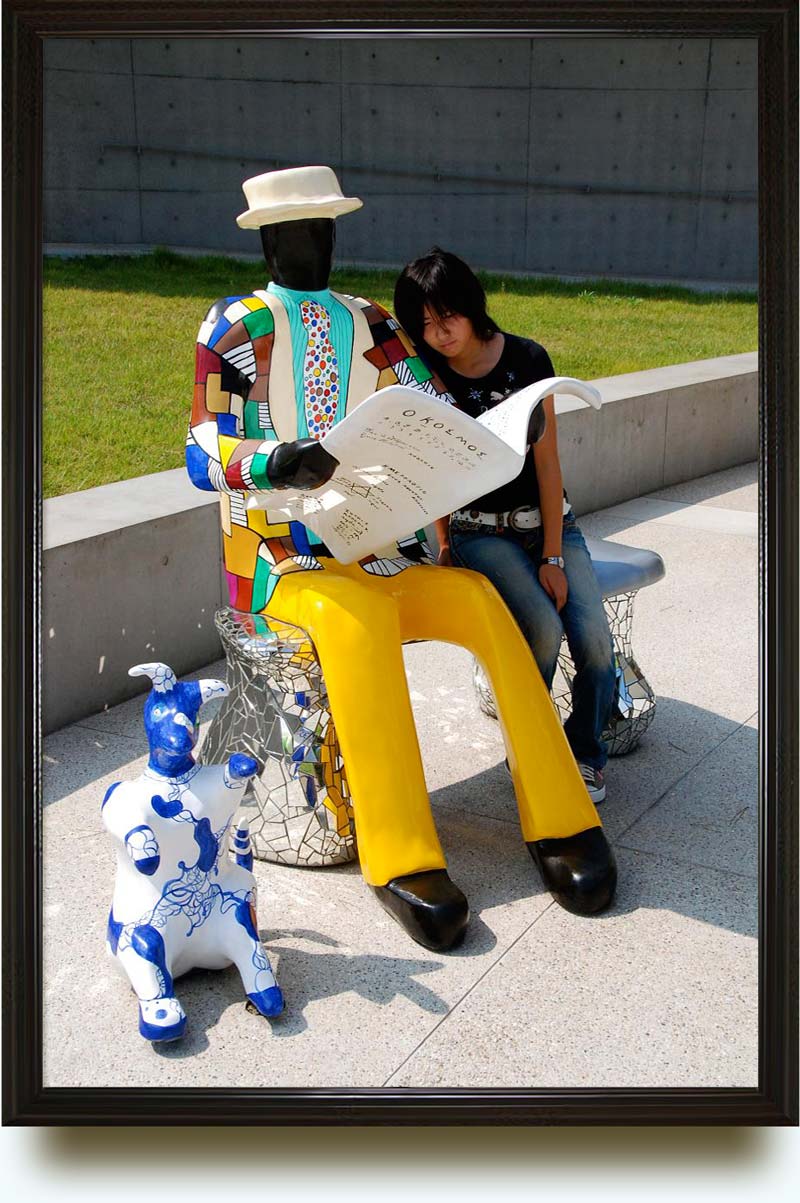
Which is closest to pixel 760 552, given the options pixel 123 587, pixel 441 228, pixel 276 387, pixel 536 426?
pixel 536 426

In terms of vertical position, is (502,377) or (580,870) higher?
(502,377)

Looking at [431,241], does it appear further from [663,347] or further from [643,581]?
[643,581]

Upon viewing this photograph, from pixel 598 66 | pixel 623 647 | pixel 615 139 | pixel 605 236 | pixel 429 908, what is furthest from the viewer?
pixel 615 139

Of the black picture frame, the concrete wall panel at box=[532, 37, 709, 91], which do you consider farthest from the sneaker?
the concrete wall panel at box=[532, 37, 709, 91]

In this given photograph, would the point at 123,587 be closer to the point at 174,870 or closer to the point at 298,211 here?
the point at 298,211

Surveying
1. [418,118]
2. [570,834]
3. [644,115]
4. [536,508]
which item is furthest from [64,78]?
[570,834]

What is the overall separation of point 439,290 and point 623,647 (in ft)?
4.55

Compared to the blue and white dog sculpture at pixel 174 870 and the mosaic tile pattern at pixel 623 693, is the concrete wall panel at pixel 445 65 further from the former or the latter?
the blue and white dog sculpture at pixel 174 870

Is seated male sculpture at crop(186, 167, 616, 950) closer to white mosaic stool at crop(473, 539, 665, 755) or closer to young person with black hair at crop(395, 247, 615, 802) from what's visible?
young person with black hair at crop(395, 247, 615, 802)

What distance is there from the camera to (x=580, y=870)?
2857 millimetres

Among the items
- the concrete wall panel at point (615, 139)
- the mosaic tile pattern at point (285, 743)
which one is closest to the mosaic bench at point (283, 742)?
the mosaic tile pattern at point (285, 743)

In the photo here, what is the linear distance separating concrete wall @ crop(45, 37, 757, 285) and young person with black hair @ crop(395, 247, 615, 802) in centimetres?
577

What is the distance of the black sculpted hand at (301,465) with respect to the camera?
100 inches

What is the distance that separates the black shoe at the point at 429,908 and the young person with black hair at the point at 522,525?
73 centimetres
